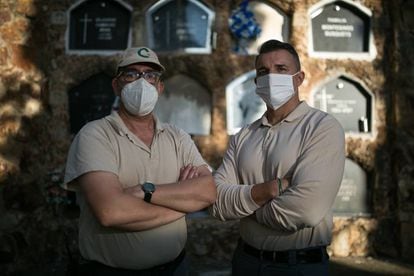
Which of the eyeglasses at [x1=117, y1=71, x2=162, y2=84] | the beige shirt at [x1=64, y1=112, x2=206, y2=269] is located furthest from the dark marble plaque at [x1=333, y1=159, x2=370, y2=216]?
the eyeglasses at [x1=117, y1=71, x2=162, y2=84]

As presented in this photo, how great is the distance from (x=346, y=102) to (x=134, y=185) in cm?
357

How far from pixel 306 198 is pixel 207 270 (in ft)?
8.61

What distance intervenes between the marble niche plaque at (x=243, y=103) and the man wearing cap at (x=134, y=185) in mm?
2816

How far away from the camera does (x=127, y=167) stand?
187 centimetres

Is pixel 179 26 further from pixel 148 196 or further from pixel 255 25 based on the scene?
pixel 148 196

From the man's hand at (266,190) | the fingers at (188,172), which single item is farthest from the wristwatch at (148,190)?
the man's hand at (266,190)

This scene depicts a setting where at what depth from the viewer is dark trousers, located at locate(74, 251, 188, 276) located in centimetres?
183

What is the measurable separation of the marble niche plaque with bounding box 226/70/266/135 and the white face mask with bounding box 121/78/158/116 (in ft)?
9.35

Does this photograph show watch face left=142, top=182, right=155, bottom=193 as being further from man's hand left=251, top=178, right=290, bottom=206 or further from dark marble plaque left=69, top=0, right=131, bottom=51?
dark marble plaque left=69, top=0, right=131, bottom=51

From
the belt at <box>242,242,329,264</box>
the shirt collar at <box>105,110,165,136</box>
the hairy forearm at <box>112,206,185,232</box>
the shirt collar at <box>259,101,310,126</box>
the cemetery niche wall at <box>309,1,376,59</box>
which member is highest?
the cemetery niche wall at <box>309,1,376,59</box>

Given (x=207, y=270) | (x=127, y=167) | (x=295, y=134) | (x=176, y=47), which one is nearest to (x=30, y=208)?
(x=207, y=270)

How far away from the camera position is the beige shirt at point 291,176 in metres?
1.82

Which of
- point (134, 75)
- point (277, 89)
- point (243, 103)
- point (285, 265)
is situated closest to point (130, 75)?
point (134, 75)

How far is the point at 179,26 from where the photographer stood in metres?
4.89
